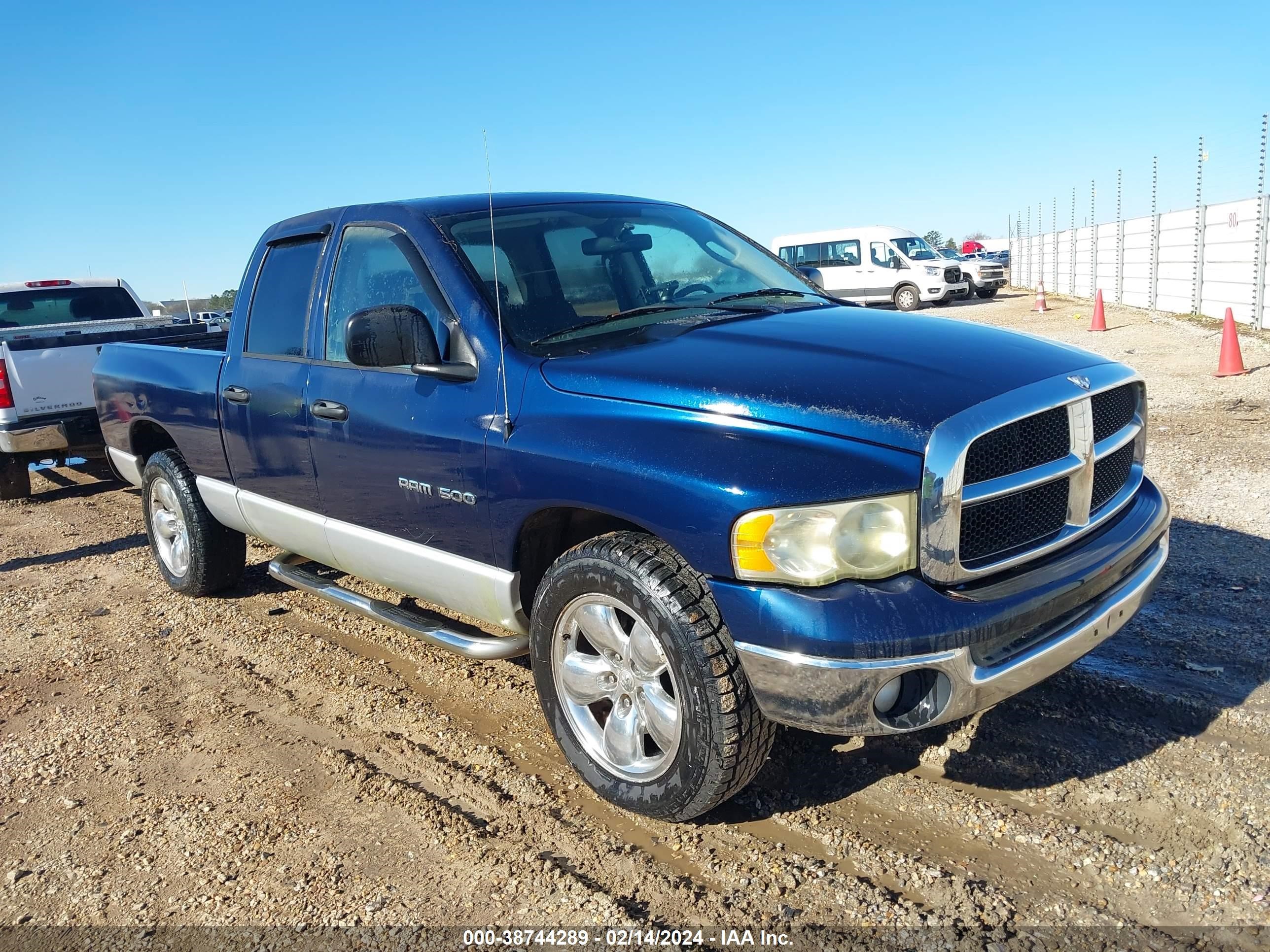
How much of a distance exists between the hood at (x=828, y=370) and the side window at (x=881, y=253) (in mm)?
22828

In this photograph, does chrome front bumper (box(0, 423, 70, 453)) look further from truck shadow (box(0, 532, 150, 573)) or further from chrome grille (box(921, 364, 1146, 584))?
chrome grille (box(921, 364, 1146, 584))

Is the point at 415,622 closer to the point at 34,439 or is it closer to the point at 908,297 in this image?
the point at 34,439

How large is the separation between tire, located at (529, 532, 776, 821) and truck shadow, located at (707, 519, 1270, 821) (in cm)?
31

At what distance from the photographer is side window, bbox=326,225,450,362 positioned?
3.51 m

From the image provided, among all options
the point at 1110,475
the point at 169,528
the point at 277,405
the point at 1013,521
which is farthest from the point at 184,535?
the point at 1110,475

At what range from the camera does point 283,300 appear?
4430 mm

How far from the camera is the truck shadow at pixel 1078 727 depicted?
3131 mm

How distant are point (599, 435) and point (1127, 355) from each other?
12.4 meters

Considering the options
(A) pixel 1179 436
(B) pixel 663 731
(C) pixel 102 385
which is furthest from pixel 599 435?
(A) pixel 1179 436

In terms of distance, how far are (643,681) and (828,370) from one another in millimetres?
1069

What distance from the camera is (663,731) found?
2.88m

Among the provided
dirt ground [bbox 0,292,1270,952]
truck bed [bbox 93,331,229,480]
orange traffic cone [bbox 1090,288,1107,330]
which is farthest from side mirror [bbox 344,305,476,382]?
orange traffic cone [bbox 1090,288,1107,330]

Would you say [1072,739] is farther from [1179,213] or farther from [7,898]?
[1179,213]

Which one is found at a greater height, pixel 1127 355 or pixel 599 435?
pixel 599 435
